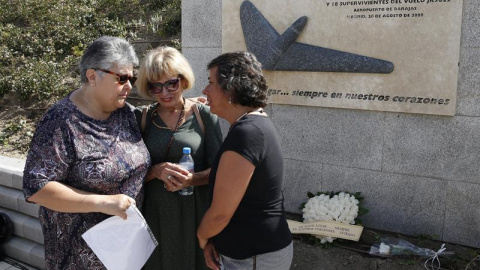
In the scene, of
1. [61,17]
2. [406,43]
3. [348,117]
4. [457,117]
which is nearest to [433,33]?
[406,43]

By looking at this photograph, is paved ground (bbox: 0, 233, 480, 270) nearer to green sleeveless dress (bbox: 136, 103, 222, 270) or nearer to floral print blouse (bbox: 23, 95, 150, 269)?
green sleeveless dress (bbox: 136, 103, 222, 270)

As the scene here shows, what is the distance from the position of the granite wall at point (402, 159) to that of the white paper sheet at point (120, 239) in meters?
2.22

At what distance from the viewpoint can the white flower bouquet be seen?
3.43 m

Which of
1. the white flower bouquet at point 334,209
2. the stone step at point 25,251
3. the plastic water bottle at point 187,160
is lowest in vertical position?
the stone step at point 25,251

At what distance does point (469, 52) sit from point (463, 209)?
1185 mm

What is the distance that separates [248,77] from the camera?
190 cm

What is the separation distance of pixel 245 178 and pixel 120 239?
2.45 feet

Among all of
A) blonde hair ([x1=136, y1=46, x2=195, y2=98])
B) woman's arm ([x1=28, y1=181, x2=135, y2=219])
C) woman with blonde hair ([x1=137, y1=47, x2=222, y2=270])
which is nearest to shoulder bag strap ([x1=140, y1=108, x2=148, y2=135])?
woman with blonde hair ([x1=137, y1=47, x2=222, y2=270])

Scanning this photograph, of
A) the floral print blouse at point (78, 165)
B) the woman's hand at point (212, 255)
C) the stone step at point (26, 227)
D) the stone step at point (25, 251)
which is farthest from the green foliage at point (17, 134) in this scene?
the woman's hand at point (212, 255)

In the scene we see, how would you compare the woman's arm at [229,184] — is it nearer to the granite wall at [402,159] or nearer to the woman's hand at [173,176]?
the woman's hand at [173,176]

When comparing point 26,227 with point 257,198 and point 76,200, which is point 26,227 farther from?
point 257,198

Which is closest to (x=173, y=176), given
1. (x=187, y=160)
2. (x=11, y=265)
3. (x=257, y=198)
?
(x=187, y=160)

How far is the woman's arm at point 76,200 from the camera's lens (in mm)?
1926

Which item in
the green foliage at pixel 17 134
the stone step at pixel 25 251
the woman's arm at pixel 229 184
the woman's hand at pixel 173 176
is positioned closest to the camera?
the woman's arm at pixel 229 184
